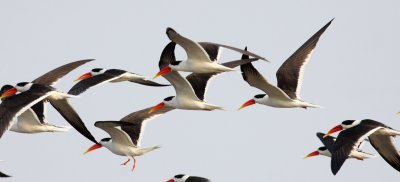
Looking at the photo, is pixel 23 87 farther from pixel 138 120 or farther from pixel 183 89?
pixel 183 89

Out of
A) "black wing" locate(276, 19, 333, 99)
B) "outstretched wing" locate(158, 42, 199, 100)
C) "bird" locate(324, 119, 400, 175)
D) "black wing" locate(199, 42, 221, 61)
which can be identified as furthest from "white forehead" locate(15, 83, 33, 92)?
"bird" locate(324, 119, 400, 175)

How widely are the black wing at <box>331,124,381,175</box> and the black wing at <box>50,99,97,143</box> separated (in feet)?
17.0

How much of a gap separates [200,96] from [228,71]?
179cm

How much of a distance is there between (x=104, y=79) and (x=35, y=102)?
2813 millimetres

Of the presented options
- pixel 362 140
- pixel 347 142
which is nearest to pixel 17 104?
pixel 347 142

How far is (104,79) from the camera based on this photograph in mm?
23766

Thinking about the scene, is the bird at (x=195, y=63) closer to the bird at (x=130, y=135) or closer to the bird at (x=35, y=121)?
the bird at (x=130, y=135)

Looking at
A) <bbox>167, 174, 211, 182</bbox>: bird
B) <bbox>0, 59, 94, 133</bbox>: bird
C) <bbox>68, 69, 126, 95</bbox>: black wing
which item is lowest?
<bbox>167, 174, 211, 182</bbox>: bird

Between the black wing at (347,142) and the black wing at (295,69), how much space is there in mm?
2099

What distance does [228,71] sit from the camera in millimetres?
22828

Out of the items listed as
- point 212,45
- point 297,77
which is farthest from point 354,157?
point 212,45

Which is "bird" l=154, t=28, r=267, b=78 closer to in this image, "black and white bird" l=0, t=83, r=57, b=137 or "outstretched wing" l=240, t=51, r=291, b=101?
"outstretched wing" l=240, t=51, r=291, b=101

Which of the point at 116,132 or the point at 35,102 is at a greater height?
the point at 35,102

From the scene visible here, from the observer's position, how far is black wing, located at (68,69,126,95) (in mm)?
23547
